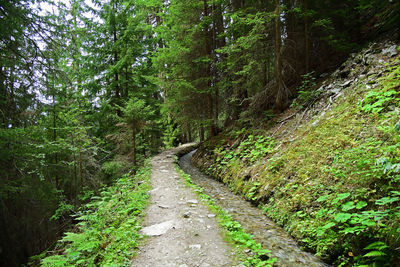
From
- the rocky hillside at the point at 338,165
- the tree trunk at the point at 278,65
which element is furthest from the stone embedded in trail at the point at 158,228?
the tree trunk at the point at 278,65

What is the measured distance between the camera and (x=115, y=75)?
1395cm

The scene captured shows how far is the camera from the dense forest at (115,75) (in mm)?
6387

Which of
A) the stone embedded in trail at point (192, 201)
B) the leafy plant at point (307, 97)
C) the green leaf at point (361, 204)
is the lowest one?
the stone embedded in trail at point (192, 201)

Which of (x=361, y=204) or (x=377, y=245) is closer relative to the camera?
(x=377, y=245)

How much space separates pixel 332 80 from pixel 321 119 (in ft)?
7.59

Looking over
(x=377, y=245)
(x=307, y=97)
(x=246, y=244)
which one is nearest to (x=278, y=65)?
(x=307, y=97)

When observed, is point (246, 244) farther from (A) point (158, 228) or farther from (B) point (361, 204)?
(B) point (361, 204)

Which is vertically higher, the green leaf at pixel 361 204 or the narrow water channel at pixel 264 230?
the green leaf at pixel 361 204

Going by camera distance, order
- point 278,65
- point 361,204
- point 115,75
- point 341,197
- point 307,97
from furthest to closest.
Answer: point 115,75 < point 278,65 < point 307,97 < point 341,197 < point 361,204

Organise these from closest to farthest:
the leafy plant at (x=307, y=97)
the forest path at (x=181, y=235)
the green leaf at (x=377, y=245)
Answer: the green leaf at (x=377, y=245) < the forest path at (x=181, y=235) < the leafy plant at (x=307, y=97)

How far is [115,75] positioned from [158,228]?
1284 centimetres

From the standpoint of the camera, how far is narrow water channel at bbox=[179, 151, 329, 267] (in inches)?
130

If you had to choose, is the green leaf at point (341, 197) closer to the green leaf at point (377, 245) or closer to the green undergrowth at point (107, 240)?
the green leaf at point (377, 245)

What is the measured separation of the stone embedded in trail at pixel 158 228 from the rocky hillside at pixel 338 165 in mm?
2529
